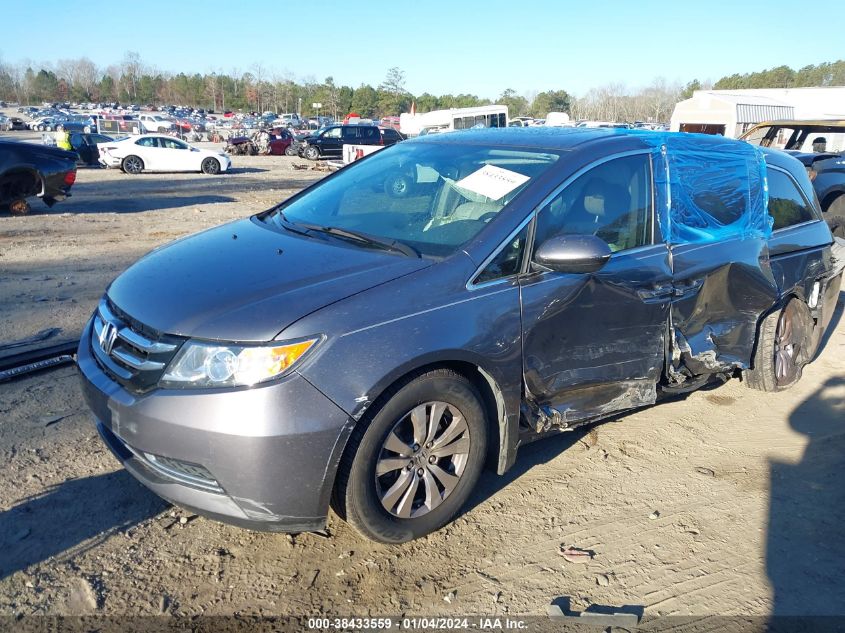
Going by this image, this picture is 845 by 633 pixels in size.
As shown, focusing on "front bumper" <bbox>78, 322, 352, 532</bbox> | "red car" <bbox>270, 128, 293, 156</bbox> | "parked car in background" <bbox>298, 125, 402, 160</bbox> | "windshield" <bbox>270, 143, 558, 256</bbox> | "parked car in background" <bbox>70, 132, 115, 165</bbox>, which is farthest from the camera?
"red car" <bbox>270, 128, 293, 156</bbox>

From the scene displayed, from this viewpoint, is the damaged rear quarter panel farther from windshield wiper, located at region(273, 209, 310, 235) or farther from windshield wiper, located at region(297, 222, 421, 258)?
windshield wiper, located at region(273, 209, 310, 235)

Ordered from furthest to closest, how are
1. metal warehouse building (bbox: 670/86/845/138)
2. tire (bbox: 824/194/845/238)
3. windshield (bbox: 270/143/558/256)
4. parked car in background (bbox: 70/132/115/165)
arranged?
metal warehouse building (bbox: 670/86/845/138) → parked car in background (bbox: 70/132/115/165) → tire (bbox: 824/194/845/238) → windshield (bbox: 270/143/558/256)

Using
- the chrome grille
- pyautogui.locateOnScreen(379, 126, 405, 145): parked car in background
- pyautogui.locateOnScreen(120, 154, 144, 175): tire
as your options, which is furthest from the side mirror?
pyautogui.locateOnScreen(379, 126, 405, 145): parked car in background

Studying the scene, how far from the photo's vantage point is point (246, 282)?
3023 millimetres

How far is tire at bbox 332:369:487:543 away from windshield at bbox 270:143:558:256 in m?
0.70

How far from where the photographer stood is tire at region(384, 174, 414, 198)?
3938 mm

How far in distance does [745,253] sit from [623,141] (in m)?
1.28

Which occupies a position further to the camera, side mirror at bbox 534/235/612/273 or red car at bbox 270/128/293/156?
red car at bbox 270/128/293/156

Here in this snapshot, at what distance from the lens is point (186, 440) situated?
265cm

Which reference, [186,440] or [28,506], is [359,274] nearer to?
[186,440]

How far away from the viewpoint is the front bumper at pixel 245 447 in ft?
8.55

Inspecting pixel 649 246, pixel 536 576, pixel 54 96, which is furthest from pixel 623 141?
pixel 54 96

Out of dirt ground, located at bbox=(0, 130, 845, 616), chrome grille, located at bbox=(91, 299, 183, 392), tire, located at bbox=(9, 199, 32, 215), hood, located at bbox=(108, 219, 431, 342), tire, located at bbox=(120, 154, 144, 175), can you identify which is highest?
A: hood, located at bbox=(108, 219, 431, 342)

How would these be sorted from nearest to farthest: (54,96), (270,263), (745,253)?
1. (270,263)
2. (745,253)
3. (54,96)
